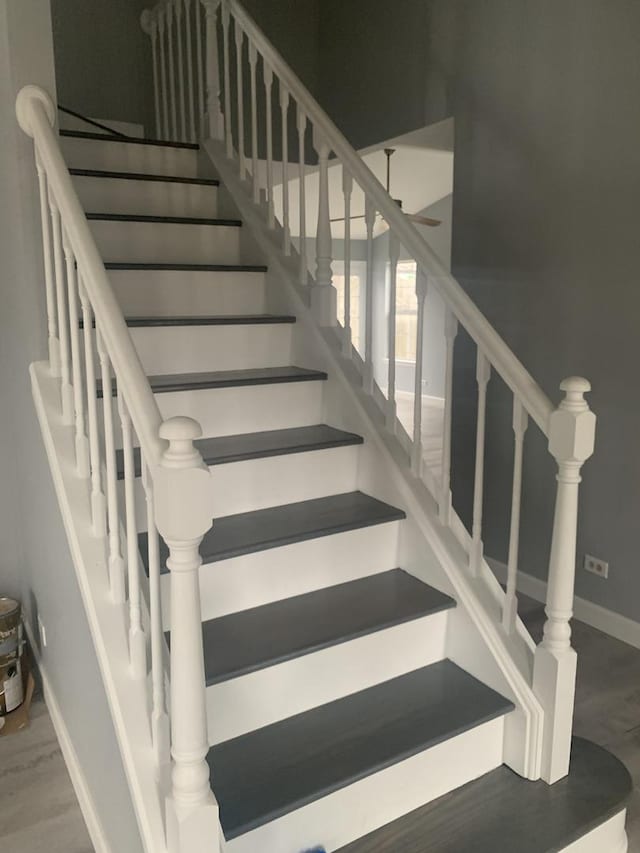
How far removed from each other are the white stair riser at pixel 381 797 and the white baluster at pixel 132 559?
45 cm

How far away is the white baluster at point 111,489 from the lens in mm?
1629

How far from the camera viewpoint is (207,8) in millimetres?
3271

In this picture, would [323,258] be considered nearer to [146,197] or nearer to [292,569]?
[146,197]

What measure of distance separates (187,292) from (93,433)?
1.29 metres

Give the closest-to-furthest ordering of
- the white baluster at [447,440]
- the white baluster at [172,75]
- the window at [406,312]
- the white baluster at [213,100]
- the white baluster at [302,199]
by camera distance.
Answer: the white baluster at [447,440] → the white baluster at [302,199] → the white baluster at [213,100] → the white baluster at [172,75] → the window at [406,312]

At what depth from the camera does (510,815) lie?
73.0 inches

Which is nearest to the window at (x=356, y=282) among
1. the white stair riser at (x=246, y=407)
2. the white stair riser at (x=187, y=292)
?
the white stair riser at (x=187, y=292)

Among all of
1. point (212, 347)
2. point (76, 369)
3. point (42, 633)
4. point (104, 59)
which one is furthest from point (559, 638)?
point (104, 59)

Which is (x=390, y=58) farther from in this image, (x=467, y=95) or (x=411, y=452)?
(x=411, y=452)

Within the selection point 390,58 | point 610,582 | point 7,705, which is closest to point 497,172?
point 390,58

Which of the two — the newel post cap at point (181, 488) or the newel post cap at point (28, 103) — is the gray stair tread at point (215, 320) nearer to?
the newel post cap at point (28, 103)

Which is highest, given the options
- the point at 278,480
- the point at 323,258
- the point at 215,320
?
the point at 323,258

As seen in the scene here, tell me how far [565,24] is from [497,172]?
640mm

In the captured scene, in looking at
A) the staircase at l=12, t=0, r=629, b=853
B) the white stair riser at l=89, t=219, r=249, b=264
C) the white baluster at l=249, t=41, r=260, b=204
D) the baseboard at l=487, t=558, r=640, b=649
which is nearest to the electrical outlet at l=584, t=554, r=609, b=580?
the baseboard at l=487, t=558, r=640, b=649
